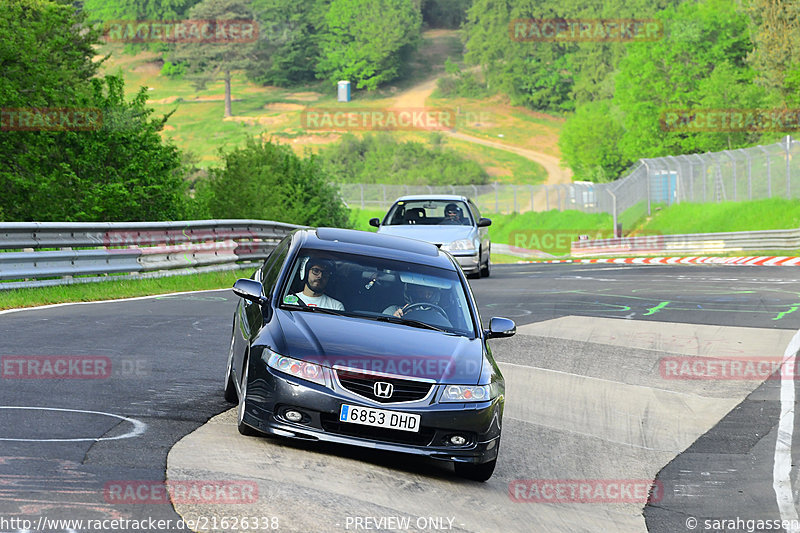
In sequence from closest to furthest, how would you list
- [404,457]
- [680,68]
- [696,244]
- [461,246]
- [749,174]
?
[404,457] < [461,246] < [696,244] < [749,174] < [680,68]

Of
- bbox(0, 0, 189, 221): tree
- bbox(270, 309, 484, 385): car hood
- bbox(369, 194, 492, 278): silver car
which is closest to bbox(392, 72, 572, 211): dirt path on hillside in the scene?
bbox(0, 0, 189, 221): tree

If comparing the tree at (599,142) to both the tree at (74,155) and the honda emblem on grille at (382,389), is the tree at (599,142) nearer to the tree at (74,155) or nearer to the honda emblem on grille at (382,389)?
the tree at (74,155)

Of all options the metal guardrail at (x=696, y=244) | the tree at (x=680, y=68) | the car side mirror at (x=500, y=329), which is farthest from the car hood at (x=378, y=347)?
the tree at (x=680, y=68)

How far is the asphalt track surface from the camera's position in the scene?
591 centimetres

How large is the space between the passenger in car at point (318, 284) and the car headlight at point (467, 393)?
123 centimetres

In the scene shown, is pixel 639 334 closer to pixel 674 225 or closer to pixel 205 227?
pixel 205 227

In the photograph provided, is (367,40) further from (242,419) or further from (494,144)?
(242,419)

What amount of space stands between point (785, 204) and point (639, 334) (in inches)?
1359

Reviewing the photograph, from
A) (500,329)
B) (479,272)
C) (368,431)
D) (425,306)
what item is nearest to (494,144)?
(479,272)

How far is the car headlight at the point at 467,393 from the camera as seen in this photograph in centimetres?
700

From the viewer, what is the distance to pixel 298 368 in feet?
22.7

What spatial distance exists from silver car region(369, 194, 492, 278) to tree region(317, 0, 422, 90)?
160 meters

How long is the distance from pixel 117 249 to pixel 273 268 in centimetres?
1078

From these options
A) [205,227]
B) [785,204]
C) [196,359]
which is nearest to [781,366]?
[196,359]
